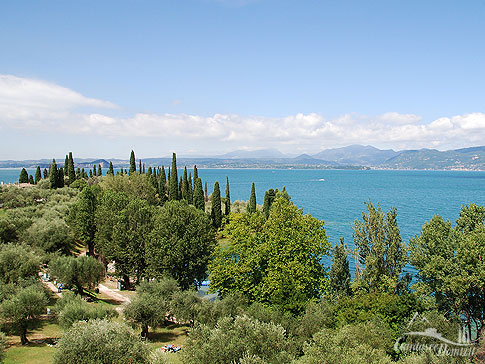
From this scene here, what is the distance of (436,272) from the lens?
954 inches

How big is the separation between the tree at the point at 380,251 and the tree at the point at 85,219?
37402 millimetres

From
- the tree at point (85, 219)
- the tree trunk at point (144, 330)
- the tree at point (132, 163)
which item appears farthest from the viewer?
the tree at point (132, 163)

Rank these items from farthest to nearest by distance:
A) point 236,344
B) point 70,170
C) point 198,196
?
point 70,170 < point 198,196 < point 236,344

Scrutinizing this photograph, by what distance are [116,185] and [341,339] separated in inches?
2389

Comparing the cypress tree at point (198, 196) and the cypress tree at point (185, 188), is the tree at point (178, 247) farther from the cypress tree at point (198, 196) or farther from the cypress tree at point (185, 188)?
the cypress tree at point (185, 188)

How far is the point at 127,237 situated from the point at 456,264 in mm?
32497

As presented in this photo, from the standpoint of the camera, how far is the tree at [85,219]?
48125 mm

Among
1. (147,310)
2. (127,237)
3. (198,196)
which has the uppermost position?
(198,196)

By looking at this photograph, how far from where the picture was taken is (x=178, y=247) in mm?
34344

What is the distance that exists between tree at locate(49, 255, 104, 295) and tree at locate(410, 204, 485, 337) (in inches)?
1173

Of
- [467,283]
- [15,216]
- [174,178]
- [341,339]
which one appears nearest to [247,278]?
[341,339]

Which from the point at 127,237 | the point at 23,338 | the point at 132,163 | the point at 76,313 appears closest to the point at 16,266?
the point at 23,338

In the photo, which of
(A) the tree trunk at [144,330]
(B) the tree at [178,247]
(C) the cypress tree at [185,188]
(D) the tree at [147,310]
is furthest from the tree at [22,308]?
(C) the cypress tree at [185,188]

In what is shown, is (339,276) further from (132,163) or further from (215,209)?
(132,163)
